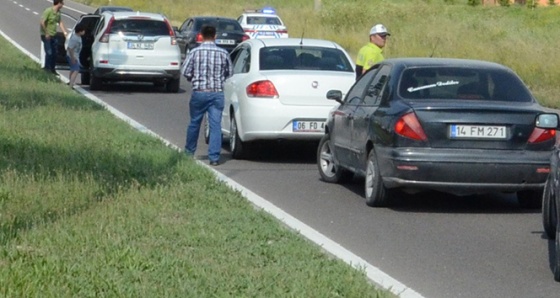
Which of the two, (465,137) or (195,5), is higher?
(465,137)

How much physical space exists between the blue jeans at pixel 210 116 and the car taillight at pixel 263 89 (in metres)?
0.42

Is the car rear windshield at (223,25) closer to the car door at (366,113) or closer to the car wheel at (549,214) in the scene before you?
the car door at (366,113)

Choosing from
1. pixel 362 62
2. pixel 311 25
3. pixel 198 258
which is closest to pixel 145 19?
pixel 362 62

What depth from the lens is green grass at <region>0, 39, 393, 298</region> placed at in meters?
7.29

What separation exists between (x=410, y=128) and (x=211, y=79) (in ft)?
13.7

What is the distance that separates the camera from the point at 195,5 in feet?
254

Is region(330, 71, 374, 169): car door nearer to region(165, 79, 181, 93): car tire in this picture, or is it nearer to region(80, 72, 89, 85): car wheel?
region(165, 79, 181, 93): car tire

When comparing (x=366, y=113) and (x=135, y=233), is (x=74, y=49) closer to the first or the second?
(x=366, y=113)

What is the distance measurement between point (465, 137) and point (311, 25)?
38.8 metres

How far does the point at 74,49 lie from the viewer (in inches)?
1014

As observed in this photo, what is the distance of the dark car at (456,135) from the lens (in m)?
11.0

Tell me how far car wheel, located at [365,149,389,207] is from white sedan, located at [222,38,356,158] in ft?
10.3

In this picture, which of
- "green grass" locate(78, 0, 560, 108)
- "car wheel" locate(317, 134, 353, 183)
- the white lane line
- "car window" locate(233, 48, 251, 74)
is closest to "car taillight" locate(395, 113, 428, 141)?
the white lane line

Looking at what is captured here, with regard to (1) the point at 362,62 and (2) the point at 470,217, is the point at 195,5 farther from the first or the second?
(2) the point at 470,217
